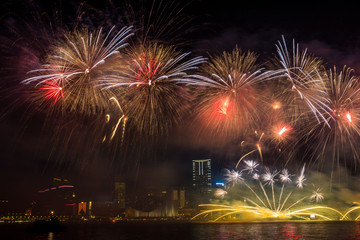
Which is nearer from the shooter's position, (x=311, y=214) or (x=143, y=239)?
(x=143, y=239)

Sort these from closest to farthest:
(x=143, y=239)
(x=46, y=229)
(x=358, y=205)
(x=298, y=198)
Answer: (x=143, y=239) < (x=46, y=229) < (x=358, y=205) < (x=298, y=198)

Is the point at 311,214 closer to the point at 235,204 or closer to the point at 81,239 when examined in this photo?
the point at 235,204

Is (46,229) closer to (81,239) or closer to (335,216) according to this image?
(81,239)

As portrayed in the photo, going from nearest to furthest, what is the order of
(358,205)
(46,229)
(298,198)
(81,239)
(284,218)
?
(81,239) < (46,229) < (284,218) < (358,205) < (298,198)

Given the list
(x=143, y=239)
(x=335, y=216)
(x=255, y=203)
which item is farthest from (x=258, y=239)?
(x=255, y=203)

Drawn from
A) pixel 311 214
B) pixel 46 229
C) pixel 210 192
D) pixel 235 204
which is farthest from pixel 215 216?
pixel 46 229

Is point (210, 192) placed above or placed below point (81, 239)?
above

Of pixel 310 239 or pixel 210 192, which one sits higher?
pixel 210 192

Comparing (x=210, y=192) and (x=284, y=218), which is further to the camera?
(x=210, y=192)

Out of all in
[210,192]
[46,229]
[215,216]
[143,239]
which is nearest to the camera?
[143,239]
